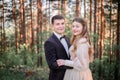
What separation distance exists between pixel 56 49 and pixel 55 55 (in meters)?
0.10

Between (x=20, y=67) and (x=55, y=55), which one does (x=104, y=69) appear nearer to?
(x=20, y=67)

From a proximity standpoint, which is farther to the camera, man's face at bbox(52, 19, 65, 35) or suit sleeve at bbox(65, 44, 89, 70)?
man's face at bbox(52, 19, 65, 35)

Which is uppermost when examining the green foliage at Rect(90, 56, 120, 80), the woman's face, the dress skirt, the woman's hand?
the woman's face

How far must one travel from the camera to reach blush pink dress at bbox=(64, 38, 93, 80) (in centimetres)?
445

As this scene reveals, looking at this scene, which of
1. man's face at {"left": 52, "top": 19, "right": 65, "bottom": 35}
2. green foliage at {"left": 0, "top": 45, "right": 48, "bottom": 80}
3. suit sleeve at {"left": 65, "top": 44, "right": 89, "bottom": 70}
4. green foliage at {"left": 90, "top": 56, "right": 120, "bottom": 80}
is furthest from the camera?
green foliage at {"left": 90, "top": 56, "right": 120, "bottom": 80}

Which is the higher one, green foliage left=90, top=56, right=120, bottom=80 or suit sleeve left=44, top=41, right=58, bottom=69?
suit sleeve left=44, top=41, right=58, bottom=69

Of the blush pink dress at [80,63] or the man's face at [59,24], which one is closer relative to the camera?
the blush pink dress at [80,63]

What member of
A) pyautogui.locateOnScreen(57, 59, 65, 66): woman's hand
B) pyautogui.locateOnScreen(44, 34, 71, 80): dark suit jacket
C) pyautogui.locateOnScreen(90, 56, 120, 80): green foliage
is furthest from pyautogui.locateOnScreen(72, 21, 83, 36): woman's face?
pyautogui.locateOnScreen(90, 56, 120, 80): green foliage

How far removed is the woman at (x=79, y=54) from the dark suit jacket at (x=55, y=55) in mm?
89

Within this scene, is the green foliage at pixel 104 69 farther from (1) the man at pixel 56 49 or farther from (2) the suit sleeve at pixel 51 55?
(2) the suit sleeve at pixel 51 55

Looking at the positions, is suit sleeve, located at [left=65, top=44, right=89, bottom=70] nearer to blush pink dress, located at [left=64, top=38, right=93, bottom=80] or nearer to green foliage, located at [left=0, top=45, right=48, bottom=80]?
blush pink dress, located at [left=64, top=38, right=93, bottom=80]

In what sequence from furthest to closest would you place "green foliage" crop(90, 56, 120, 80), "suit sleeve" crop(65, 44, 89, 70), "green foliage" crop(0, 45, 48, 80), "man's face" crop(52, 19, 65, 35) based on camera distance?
"green foliage" crop(90, 56, 120, 80)
"green foliage" crop(0, 45, 48, 80)
"man's face" crop(52, 19, 65, 35)
"suit sleeve" crop(65, 44, 89, 70)

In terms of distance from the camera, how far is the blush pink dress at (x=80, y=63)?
4.45 meters

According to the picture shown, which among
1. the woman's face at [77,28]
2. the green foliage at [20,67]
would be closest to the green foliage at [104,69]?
the green foliage at [20,67]
